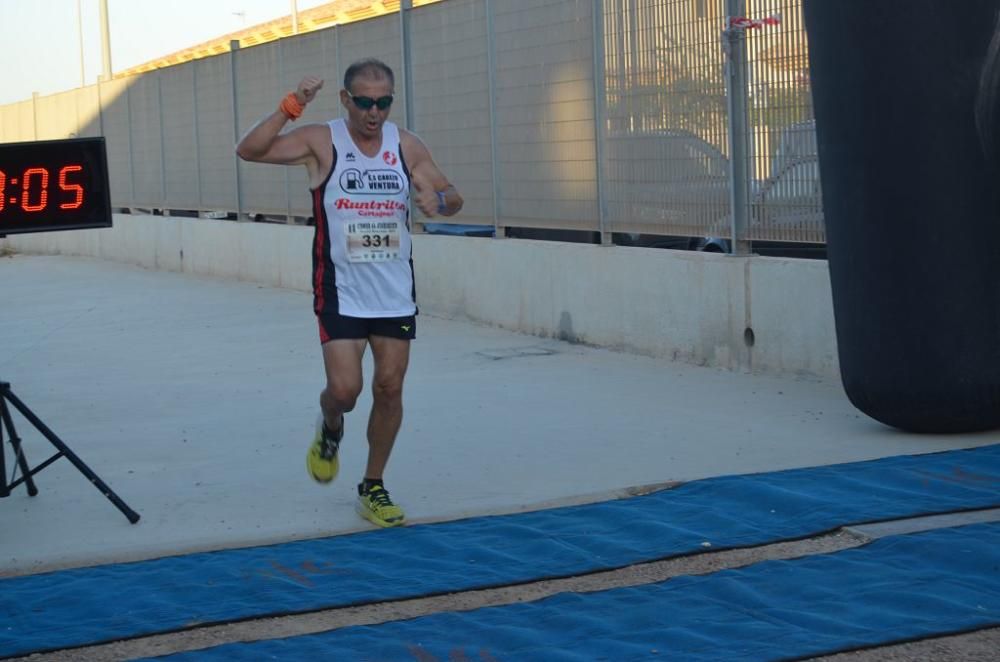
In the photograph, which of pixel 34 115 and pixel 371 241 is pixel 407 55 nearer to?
pixel 371 241

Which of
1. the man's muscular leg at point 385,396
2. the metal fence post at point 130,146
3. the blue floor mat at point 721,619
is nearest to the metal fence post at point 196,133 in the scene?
the metal fence post at point 130,146

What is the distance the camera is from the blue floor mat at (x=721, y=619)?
4727 millimetres

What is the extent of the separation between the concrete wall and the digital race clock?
447 cm

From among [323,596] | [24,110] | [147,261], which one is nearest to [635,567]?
[323,596]

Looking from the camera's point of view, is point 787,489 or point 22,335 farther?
point 22,335

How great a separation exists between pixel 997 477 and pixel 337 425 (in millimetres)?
2797

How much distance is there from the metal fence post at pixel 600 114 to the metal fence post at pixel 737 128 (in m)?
1.76

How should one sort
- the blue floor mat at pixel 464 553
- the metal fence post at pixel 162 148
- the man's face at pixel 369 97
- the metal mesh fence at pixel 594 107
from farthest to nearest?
the metal fence post at pixel 162 148, the metal mesh fence at pixel 594 107, the man's face at pixel 369 97, the blue floor mat at pixel 464 553

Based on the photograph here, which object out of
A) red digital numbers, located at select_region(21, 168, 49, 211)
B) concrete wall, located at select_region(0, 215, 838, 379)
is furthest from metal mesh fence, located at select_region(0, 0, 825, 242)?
red digital numbers, located at select_region(21, 168, 49, 211)

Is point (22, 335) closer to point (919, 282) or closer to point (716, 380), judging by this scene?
point (716, 380)

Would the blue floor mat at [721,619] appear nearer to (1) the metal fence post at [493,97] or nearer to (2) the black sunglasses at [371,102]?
(2) the black sunglasses at [371,102]

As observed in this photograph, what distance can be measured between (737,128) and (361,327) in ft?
15.4

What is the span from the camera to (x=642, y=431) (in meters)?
8.38

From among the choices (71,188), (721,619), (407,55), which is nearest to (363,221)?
(71,188)
